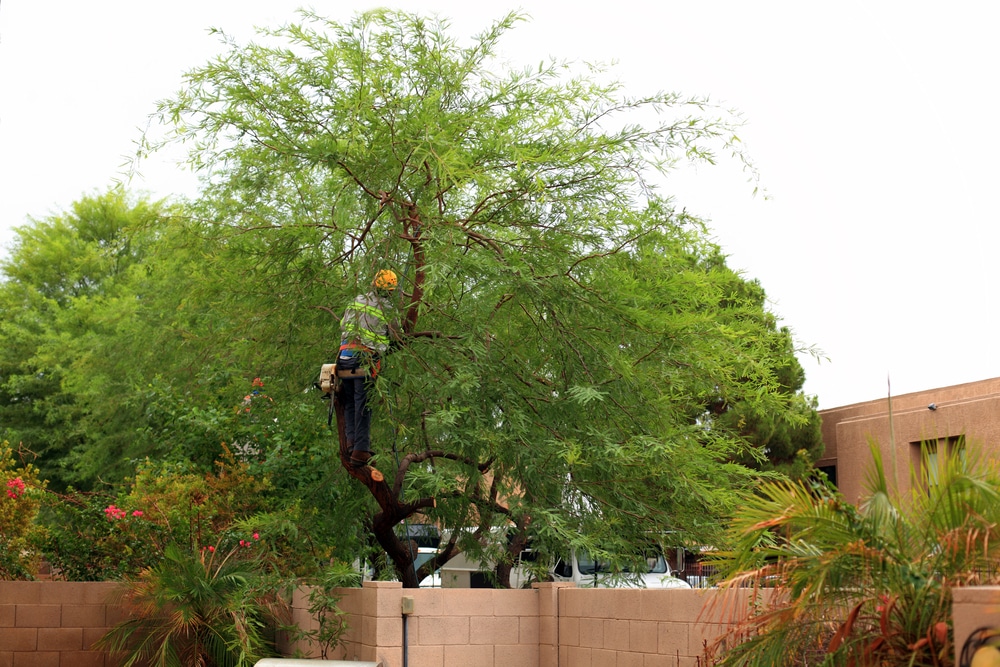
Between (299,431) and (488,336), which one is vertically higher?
(488,336)

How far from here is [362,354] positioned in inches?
402

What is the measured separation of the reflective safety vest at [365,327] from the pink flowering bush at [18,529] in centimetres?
483

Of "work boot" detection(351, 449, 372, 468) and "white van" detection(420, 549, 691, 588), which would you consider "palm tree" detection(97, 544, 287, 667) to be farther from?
"white van" detection(420, 549, 691, 588)

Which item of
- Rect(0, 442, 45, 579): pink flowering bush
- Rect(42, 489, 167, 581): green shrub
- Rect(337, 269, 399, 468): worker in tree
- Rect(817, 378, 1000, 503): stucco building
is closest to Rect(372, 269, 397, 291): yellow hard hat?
Rect(337, 269, 399, 468): worker in tree

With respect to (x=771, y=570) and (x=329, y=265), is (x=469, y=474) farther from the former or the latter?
(x=771, y=570)

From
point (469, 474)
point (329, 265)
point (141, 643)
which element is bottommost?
point (141, 643)

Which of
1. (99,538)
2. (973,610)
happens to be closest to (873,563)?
(973,610)

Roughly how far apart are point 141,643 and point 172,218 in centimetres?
443

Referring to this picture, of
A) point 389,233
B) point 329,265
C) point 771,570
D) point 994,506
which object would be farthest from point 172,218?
point 994,506

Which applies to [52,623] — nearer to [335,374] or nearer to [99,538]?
[99,538]

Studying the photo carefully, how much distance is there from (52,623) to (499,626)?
5.40 meters

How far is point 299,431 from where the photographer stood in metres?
12.4

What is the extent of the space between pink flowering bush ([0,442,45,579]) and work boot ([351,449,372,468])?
4.46 metres

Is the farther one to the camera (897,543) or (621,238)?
(621,238)
